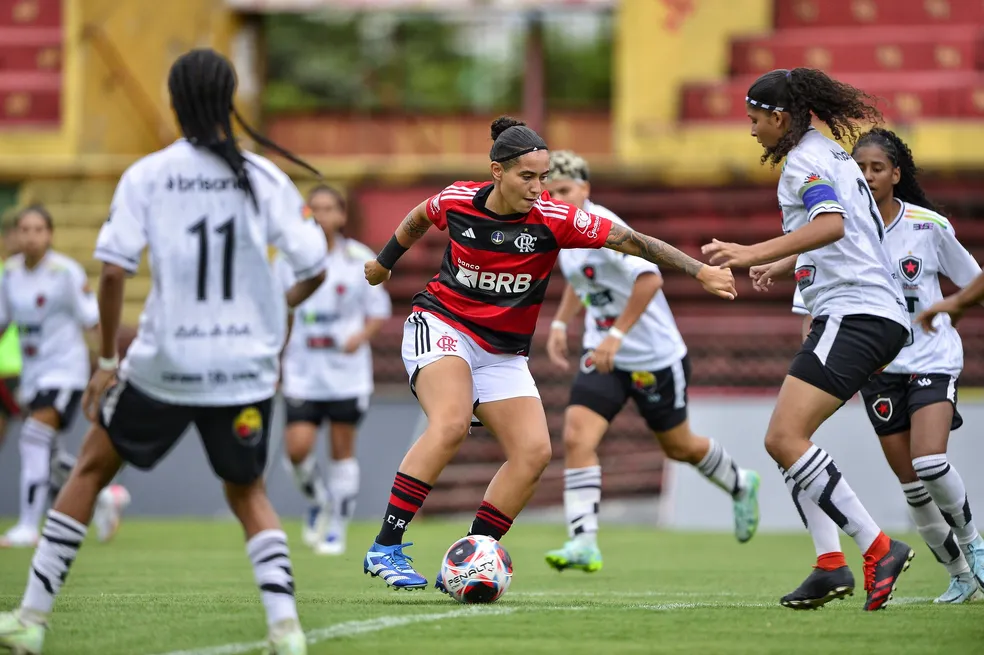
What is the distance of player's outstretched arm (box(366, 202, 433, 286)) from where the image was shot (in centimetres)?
692

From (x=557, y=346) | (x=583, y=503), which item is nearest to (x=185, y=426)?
(x=583, y=503)

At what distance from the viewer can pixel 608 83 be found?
36.7m

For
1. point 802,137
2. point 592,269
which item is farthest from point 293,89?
point 802,137

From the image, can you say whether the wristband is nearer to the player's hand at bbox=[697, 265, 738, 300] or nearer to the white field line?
the player's hand at bbox=[697, 265, 738, 300]

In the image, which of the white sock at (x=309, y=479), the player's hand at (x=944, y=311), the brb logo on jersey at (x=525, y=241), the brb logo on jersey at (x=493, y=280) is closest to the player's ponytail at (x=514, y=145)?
the brb logo on jersey at (x=525, y=241)

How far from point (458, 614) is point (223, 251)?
185 centimetres

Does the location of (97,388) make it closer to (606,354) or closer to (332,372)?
(606,354)

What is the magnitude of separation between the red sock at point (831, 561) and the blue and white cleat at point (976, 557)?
1023 millimetres

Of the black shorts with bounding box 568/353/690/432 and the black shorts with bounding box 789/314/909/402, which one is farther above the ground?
the black shorts with bounding box 789/314/909/402

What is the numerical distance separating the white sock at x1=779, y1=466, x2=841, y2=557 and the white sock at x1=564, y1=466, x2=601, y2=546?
2.35 meters

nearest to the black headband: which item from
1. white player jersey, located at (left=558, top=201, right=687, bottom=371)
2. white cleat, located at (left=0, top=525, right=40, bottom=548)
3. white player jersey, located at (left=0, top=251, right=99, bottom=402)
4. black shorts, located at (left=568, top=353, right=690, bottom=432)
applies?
white player jersey, located at (left=558, top=201, right=687, bottom=371)

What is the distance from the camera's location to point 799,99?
6.33 m

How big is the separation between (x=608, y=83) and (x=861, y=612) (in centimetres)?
3143

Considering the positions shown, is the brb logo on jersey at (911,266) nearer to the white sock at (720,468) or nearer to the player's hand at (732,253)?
the player's hand at (732,253)
